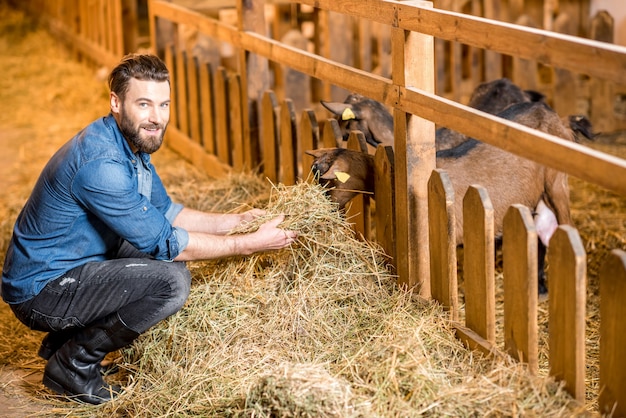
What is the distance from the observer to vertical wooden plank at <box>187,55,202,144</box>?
8.51 meters

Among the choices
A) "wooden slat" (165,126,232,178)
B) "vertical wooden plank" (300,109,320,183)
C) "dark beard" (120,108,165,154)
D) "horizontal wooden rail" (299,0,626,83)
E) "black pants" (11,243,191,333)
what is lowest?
"wooden slat" (165,126,232,178)

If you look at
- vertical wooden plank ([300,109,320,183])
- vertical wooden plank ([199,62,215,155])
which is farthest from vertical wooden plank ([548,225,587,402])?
vertical wooden plank ([199,62,215,155])

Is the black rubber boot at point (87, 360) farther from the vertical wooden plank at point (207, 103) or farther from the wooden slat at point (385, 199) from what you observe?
the vertical wooden plank at point (207, 103)

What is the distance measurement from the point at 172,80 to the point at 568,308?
6.39m

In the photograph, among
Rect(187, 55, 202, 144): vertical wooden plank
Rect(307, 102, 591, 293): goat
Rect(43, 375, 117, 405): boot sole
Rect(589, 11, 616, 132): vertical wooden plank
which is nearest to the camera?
Rect(43, 375, 117, 405): boot sole

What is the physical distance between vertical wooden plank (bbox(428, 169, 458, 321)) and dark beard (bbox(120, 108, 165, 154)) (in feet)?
4.39

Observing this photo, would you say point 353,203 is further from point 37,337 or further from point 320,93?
point 320,93

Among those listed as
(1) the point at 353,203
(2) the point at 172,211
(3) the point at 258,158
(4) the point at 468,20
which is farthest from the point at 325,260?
(3) the point at 258,158

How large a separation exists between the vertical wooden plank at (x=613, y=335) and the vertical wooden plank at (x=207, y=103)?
5.10 meters

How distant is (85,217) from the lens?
4.60 metres

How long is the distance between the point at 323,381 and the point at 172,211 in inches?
68.1

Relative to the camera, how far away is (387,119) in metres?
6.47

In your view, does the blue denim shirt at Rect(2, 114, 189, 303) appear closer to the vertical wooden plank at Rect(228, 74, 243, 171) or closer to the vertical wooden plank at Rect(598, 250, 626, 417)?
the vertical wooden plank at Rect(598, 250, 626, 417)

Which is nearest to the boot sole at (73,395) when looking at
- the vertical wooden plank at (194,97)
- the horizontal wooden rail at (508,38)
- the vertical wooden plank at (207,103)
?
the horizontal wooden rail at (508,38)
